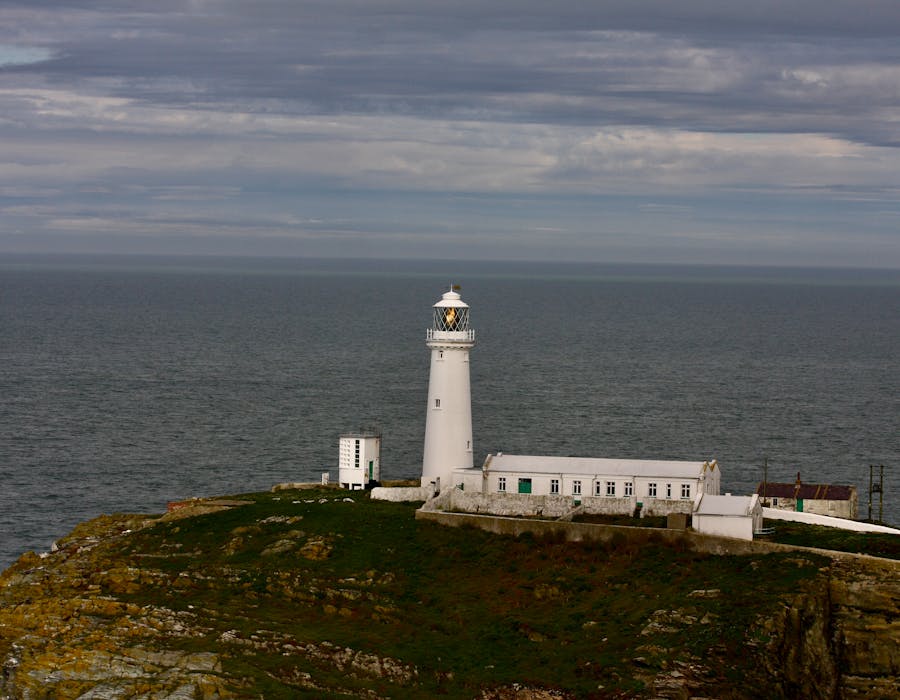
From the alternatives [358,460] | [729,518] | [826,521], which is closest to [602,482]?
[729,518]

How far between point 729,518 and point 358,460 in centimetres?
2452

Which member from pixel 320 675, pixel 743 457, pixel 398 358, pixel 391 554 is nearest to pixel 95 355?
pixel 398 358

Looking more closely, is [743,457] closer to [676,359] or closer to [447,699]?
[447,699]

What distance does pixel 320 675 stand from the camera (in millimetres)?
45594

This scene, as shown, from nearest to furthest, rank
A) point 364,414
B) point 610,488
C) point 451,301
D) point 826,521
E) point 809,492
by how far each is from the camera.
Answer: point 826,521 → point 610,488 → point 451,301 → point 809,492 → point 364,414

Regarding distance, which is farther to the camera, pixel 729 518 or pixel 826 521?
pixel 826 521

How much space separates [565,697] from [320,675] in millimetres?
8161

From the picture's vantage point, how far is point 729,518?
56.9m

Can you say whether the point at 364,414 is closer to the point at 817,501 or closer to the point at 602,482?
the point at 817,501

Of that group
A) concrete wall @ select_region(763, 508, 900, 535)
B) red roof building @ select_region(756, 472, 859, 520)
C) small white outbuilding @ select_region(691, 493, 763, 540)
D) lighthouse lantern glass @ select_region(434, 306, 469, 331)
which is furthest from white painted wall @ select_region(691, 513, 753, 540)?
lighthouse lantern glass @ select_region(434, 306, 469, 331)

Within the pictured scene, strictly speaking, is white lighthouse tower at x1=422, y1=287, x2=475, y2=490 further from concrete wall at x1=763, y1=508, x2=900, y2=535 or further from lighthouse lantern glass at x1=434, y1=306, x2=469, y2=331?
concrete wall at x1=763, y1=508, x2=900, y2=535

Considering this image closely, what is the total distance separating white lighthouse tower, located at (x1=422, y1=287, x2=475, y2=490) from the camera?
229ft

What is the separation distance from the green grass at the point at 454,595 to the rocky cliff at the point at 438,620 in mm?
104

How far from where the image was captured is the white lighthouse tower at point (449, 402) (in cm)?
6988
